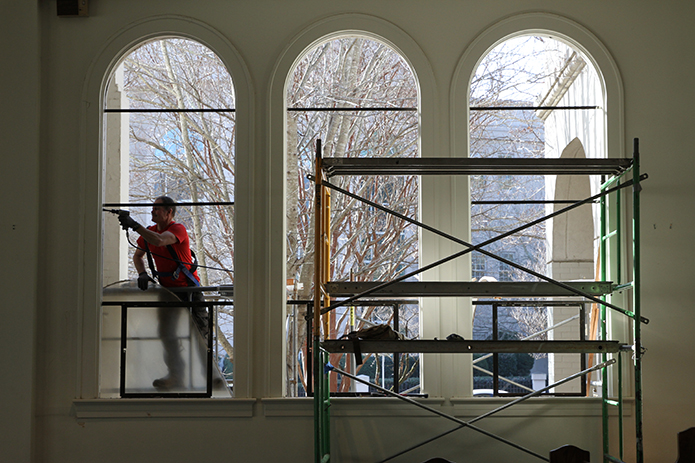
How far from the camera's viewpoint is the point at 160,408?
391cm

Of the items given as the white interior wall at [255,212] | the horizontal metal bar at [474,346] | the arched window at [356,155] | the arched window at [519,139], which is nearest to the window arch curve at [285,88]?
the white interior wall at [255,212]

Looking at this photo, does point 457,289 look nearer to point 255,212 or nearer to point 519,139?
point 255,212

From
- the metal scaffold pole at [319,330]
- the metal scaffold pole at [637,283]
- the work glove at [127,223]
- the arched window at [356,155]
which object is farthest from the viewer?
the arched window at [356,155]

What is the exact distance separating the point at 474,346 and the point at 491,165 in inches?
37.6

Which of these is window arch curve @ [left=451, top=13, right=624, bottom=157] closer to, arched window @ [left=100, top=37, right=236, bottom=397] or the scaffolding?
the scaffolding

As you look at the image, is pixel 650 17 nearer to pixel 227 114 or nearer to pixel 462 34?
pixel 462 34

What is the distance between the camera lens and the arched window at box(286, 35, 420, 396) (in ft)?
19.7

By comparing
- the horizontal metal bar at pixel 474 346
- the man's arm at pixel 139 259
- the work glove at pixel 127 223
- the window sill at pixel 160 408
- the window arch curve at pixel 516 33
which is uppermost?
the window arch curve at pixel 516 33

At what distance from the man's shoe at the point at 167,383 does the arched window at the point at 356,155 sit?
6.53ft

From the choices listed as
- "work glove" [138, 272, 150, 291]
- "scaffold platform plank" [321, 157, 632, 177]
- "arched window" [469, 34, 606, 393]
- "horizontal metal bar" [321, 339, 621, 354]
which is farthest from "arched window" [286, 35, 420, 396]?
"horizontal metal bar" [321, 339, 621, 354]

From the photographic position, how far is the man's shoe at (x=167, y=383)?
4027mm

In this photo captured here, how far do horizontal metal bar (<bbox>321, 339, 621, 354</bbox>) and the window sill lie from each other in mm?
907

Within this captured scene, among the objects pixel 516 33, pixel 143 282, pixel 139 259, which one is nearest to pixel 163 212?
pixel 139 259

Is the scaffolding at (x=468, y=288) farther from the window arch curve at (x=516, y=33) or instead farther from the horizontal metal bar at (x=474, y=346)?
the window arch curve at (x=516, y=33)
